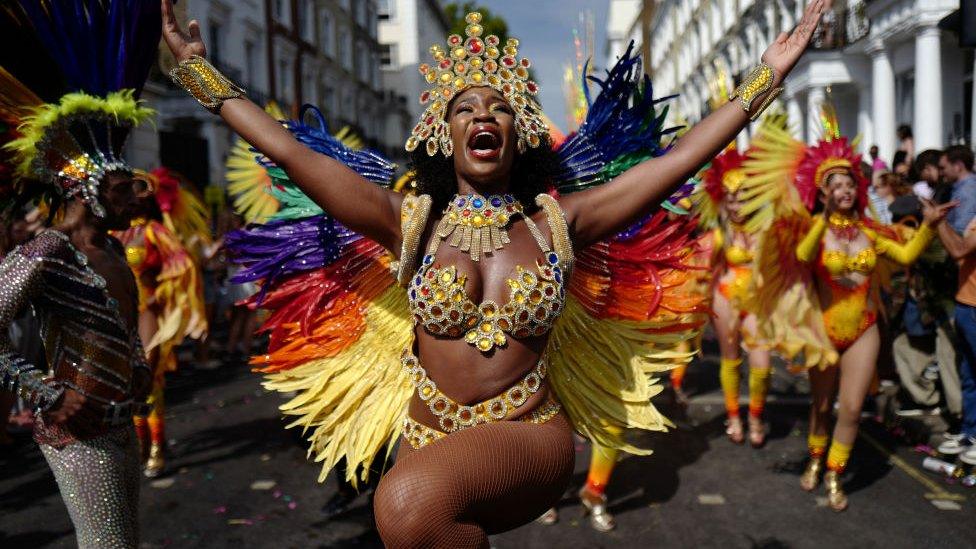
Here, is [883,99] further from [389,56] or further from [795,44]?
[389,56]

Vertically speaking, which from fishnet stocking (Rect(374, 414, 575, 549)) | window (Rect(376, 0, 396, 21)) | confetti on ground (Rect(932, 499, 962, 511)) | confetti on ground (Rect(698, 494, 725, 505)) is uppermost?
window (Rect(376, 0, 396, 21))

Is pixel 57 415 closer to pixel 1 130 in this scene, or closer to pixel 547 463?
pixel 1 130

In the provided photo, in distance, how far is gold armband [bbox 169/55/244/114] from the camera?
2365 millimetres

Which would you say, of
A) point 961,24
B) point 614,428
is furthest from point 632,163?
point 961,24

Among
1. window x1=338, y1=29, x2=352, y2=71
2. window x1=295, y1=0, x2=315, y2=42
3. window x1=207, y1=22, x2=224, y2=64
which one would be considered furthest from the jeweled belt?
window x1=338, y1=29, x2=352, y2=71

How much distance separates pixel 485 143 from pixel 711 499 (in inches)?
132

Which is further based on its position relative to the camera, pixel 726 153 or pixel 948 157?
pixel 726 153

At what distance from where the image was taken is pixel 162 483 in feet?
17.6

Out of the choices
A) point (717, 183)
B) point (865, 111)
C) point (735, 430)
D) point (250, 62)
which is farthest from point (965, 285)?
point (250, 62)

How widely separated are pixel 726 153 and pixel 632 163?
348 cm

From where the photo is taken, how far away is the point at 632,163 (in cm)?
315

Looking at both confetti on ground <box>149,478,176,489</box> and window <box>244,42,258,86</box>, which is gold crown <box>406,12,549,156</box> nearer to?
confetti on ground <box>149,478,176,489</box>

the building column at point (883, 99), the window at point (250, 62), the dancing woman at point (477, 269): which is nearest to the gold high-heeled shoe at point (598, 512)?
the dancing woman at point (477, 269)

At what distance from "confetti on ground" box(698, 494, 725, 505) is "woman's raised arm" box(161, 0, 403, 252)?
3.28 m
